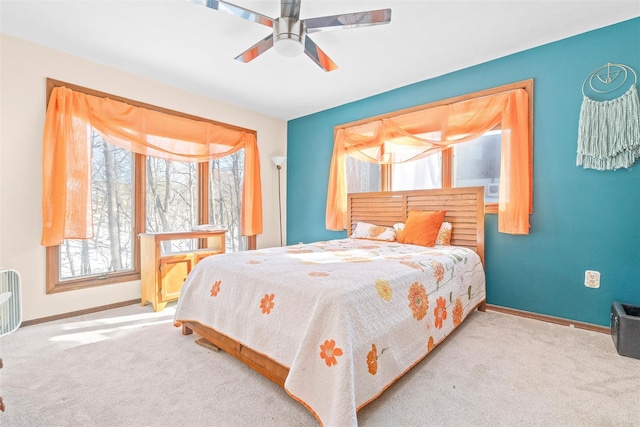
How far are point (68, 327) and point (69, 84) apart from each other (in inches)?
85.4

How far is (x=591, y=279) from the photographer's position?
2.38m

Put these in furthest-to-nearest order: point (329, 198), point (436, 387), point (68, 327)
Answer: point (329, 198), point (68, 327), point (436, 387)

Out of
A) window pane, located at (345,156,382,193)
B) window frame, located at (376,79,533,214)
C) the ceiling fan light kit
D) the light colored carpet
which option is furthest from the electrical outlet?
the ceiling fan light kit

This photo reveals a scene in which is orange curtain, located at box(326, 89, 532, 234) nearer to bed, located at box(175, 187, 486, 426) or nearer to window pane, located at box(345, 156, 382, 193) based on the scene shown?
window pane, located at box(345, 156, 382, 193)

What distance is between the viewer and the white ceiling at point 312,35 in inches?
82.8

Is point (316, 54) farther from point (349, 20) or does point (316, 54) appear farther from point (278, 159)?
point (278, 159)

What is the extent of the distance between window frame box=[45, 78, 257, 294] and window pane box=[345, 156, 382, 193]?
5.21 ft

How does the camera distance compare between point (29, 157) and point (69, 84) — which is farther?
point (69, 84)

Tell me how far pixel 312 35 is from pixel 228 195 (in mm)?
2351

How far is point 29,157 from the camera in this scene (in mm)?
2529

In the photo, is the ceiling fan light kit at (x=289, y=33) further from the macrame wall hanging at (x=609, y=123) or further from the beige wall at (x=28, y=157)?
the macrame wall hanging at (x=609, y=123)

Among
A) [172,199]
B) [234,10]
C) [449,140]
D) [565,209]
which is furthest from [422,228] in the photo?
[172,199]

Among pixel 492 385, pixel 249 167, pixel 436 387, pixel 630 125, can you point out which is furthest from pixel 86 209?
pixel 630 125

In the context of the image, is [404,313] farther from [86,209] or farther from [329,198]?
[86,209]
